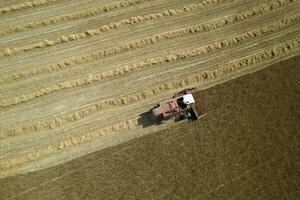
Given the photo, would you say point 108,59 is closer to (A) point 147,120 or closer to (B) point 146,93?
(B) point 146,93

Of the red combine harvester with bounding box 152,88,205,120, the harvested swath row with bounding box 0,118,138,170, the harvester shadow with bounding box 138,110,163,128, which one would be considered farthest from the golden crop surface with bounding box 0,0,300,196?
the red combine harvester with bounding box 152,88,205,120

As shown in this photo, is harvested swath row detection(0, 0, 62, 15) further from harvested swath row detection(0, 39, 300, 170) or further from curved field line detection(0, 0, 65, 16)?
harvested swath row detection(0, 39, 300, 170)

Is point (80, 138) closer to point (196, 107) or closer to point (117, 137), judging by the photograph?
point (117, 137)

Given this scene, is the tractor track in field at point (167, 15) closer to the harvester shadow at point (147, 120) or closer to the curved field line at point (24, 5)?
the curved field line at point (24, 5)

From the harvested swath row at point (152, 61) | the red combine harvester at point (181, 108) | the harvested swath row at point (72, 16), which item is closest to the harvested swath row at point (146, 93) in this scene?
the red combine harvester at point (181, 108)

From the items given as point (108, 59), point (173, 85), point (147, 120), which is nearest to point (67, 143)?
point (147, 120)

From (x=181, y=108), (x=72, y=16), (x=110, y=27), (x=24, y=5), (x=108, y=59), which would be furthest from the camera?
(x=24, y=5)
